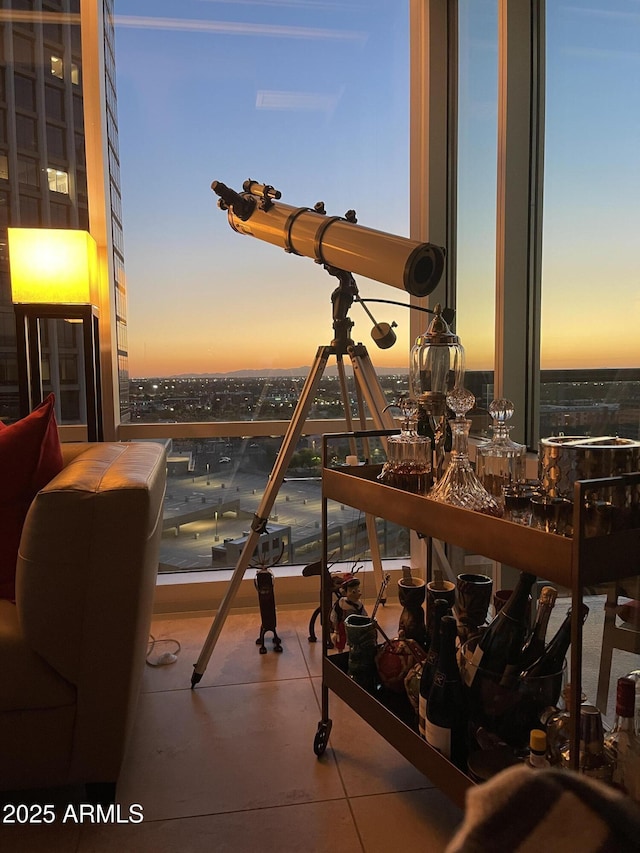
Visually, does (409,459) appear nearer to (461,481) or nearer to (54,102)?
(461,481)

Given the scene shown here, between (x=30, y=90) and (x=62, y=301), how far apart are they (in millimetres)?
1023

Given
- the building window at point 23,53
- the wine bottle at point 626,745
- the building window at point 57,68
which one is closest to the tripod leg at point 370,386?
the wine bottle at point 626,745

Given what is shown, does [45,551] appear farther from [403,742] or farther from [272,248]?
[272,248]

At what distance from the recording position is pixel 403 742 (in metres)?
1.26

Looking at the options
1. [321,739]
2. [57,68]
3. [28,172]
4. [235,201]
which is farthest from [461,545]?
[57,68]

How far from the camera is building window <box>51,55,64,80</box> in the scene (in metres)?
2.51

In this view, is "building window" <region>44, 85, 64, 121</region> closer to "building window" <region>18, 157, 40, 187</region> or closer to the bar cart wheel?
"building window" <region>18, 157, 40, 187</region>

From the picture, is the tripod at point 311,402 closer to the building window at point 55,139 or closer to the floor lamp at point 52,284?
the floor lamp at point 52,284

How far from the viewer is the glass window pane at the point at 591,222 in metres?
1.31

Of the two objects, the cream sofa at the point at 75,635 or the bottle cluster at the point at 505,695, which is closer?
the bottle cluster at the point at 505,695

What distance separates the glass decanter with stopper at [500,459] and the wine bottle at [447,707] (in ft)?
0.96

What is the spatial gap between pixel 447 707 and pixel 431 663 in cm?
9

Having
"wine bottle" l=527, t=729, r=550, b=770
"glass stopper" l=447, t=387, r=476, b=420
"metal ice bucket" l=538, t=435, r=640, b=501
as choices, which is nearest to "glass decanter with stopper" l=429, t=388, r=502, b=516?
"glass stopper" l=447, t=387, r=476, b=420

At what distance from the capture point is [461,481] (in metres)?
1.18
